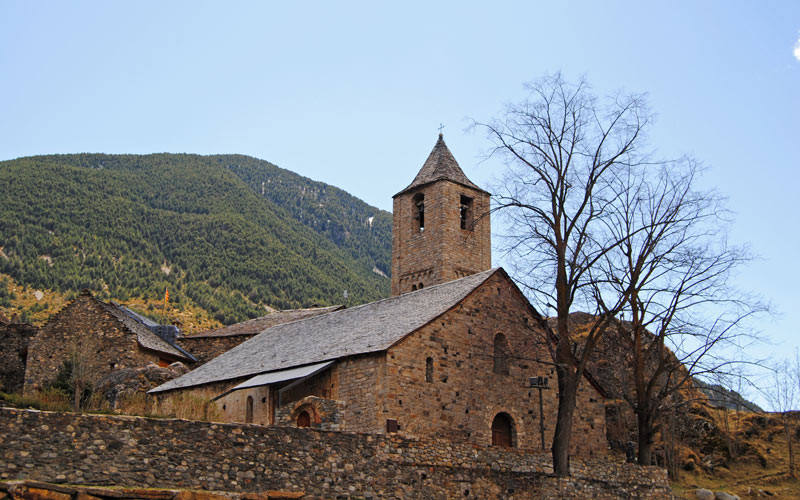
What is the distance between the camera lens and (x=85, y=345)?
41750mm

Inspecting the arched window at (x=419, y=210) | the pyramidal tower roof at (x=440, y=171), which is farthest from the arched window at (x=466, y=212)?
the arched window at (x=419, y=210)

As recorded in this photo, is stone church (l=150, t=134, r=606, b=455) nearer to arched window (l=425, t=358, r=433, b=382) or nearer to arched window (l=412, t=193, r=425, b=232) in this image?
arched window (l=425, t=358, r=433, b=382)

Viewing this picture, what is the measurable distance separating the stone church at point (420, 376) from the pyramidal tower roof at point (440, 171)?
9146 millimetres

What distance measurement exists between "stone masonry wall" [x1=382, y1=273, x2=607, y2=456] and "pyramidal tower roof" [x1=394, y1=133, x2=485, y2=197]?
1177 centimetres

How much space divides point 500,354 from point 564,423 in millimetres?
4666

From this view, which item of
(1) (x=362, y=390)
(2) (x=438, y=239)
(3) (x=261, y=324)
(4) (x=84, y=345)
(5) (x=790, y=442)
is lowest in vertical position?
(5) (x=790, y=442)

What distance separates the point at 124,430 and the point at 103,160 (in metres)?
138

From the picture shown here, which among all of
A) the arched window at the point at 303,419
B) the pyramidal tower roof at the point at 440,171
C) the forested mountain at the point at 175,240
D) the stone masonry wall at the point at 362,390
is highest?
the forested mountain at the point at 175,240

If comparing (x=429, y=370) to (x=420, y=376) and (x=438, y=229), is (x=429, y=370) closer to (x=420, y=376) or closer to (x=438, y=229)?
(x=420, y=376)

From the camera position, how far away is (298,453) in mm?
19125

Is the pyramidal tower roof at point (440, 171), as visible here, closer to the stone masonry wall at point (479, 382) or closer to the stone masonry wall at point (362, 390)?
the stone masonry wall at point (479, 382)

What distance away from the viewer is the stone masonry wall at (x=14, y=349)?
45.4 metres

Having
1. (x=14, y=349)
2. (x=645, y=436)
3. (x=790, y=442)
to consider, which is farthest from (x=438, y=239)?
(x=14, y=349)

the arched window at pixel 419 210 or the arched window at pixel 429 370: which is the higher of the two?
the arched window at pixel 419 210
